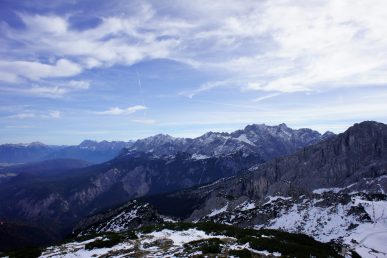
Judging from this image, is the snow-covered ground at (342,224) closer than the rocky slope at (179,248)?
No

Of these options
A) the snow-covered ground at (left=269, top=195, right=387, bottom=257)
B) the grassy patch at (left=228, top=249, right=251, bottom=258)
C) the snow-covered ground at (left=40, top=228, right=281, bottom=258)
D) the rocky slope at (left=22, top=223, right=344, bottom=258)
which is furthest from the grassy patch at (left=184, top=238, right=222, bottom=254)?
the snow-covered ground at (left=269, top=195, right=387, bottom=257)

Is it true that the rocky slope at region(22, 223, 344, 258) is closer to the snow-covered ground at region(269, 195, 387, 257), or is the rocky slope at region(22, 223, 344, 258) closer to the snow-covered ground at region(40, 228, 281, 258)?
the snow-covered ground at region(40, 228, 281, 258)

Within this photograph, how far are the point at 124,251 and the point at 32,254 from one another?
1297 cm

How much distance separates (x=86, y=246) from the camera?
49344 mm

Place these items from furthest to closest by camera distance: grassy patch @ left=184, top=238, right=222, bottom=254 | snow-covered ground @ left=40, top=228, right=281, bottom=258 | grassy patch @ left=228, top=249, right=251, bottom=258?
snow-covered ground @ left=40, top=228, right=281, bottom=258 → grassy patch @ left=184, top=238, right=222, bottom=254 → grassy patch @ left=228, top=249, right=251, bottom=258

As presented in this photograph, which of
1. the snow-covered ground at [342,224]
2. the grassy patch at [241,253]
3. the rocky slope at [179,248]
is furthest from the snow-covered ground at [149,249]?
the snow-covered ground at [342,224]

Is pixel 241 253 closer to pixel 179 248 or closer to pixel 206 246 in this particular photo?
pixel 206 246

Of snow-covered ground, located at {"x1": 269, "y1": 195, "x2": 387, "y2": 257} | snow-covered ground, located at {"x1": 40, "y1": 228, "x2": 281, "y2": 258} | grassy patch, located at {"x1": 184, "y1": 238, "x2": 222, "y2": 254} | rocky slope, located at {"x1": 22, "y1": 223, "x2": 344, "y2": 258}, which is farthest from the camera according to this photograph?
snow-covered ground, located at {"x1": 269, "y1": 195, "x2": 387, "y2": 257}

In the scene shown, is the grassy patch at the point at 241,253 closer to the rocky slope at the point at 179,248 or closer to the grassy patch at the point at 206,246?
the rocky slope at the point at 179,248

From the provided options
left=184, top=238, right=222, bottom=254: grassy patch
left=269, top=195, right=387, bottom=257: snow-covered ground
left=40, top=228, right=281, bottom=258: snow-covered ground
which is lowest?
left=269, top=195, right=387, bottom=257: snow-covered ground

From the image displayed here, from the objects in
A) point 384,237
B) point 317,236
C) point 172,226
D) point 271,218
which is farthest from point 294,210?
point 172,226

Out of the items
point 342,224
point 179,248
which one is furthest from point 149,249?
point 342,224

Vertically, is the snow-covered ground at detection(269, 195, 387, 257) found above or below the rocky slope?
below

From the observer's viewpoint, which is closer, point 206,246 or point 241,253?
point 241,253
